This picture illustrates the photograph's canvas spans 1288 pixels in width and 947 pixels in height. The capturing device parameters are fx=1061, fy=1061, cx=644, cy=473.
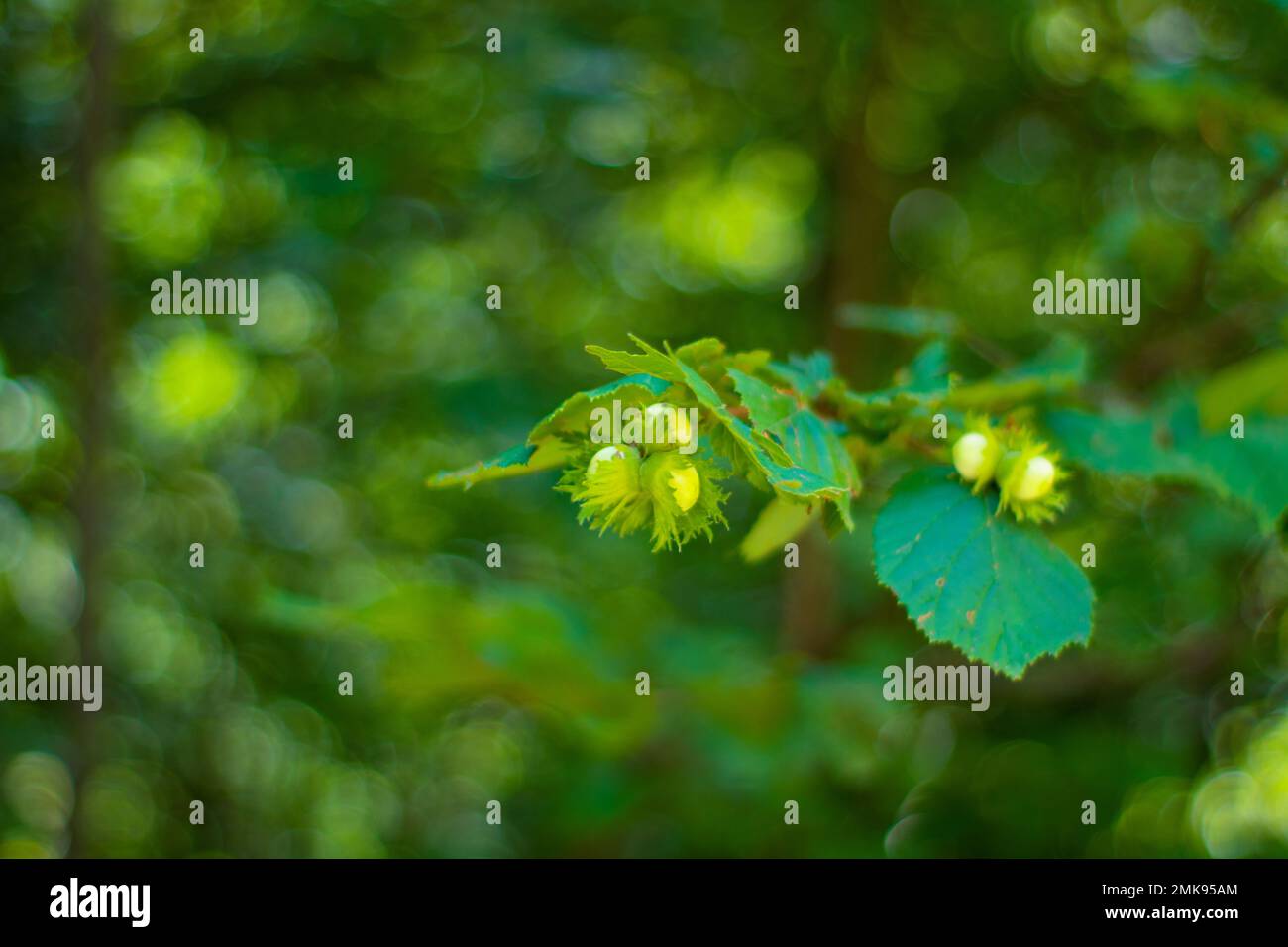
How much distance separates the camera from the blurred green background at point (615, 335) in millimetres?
3693

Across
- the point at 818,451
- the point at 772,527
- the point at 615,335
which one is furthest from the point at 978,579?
the point at 615,335

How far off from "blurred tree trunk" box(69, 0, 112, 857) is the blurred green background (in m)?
0.01

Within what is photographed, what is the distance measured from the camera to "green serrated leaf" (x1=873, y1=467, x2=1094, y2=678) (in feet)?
4.45

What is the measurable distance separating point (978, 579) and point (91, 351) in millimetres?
3864

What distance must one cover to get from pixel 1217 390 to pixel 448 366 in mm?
3527

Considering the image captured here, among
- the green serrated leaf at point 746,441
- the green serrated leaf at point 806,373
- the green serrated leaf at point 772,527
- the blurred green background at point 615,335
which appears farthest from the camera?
the blurred green background at point 615,335

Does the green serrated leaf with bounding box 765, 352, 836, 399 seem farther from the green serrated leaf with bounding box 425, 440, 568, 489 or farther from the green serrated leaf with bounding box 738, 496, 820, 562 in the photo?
the green serrated leaf with bounding box 425, 440, 568, 489

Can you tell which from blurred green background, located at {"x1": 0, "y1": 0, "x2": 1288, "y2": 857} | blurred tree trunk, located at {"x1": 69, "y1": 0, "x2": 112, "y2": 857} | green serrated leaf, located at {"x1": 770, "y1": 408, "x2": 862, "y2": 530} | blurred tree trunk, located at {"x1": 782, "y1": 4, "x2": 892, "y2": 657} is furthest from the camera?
blurred tree trunk, located at {"x1": 782, "y1": 4, "x2": 892, "y2": 657}

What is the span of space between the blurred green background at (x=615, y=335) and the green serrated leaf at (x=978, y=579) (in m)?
Answer: 1.62

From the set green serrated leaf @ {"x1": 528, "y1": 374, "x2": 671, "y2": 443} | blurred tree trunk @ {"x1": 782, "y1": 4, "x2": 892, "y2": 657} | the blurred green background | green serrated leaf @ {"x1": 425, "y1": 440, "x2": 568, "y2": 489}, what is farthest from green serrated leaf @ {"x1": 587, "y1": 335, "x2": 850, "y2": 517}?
blurred tree trunk @ {"x1": 782, "y1": 4, "x2": 892, "y2": 657}

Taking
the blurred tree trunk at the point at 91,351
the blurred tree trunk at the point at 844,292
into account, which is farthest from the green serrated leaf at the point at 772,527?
the blurred tree trunk at the point at 91,351

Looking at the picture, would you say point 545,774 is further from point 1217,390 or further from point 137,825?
point 1217,390

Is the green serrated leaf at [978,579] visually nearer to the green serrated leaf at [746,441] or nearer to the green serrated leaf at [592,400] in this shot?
the green serrated leaf at [746,441]
